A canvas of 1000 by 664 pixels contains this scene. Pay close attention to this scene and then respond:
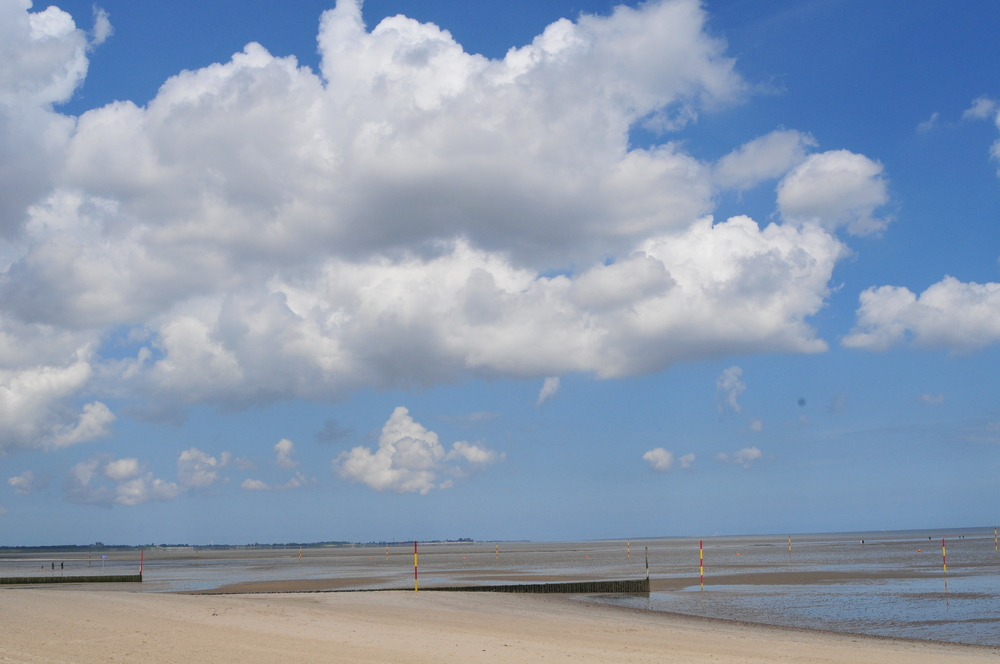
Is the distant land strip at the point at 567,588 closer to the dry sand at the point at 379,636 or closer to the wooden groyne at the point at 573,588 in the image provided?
the wooden groyne at the point at 573,588

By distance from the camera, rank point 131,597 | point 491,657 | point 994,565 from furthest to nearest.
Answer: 1. point 994,565
2. point 131,597
3. point 491,657

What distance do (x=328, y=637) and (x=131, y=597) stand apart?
1174 cm

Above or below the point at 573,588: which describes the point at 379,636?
above

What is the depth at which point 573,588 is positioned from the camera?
3275 centimetres

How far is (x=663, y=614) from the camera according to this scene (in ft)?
83.4

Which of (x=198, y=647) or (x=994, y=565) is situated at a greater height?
(x=198, y=647)

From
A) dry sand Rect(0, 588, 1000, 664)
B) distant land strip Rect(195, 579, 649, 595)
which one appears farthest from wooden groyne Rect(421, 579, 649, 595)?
dry sand Rect(0, 588, 1000, 664)

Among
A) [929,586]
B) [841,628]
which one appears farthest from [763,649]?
[929,586]

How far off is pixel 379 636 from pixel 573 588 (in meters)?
17.8

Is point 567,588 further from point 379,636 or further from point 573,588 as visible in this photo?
point 379,636

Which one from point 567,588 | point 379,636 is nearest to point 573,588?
point 567,588

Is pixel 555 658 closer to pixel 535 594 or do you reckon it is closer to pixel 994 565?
pixel 535 594

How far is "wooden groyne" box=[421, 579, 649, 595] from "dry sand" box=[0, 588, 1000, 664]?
266 inches

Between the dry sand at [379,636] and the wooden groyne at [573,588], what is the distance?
6.75 metres
